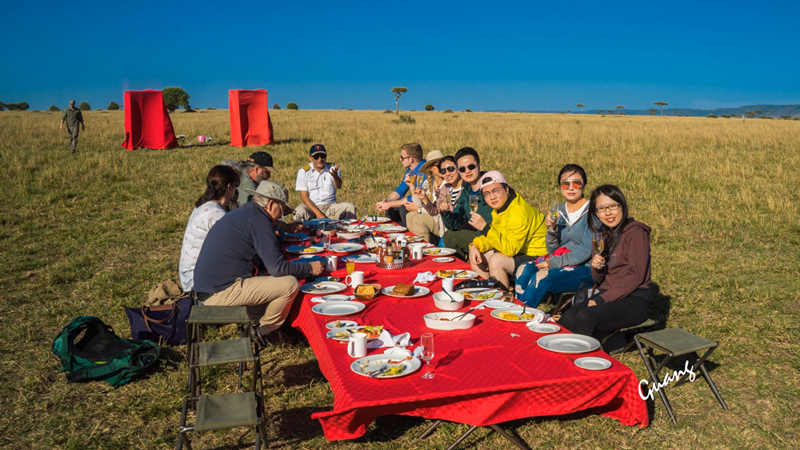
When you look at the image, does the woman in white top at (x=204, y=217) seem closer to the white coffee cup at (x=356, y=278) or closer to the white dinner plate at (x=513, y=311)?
the white coffee cup at (x=356, y=278)

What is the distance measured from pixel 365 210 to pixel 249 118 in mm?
11272

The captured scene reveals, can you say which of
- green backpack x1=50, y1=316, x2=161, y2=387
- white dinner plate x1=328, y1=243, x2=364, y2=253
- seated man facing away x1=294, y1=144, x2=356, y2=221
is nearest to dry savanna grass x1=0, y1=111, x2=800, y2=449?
green backpack x1=50, y1=316, x2=161, y2=387

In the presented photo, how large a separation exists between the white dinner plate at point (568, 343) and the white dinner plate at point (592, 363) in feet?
0.22

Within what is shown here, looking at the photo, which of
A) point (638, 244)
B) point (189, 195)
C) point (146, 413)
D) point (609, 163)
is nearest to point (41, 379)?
point (146, 413)

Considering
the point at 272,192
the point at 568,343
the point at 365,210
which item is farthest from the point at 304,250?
the point at 365,210

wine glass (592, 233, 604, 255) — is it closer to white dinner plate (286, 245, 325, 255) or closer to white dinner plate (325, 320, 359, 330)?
white dinner plate (325, 320, 359, 330)

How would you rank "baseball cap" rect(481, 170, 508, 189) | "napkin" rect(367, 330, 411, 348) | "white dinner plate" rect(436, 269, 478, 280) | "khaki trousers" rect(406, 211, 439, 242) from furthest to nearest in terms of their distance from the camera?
1. "khaki trousers" rect(406, 211, 439, 242)
2. "baseball cap" rect(481, 170, 508, 189)
3. "white dinner plate" rect(436, 269, 478, 280)
4. "napkin" rect(367, 330, 411, 348)

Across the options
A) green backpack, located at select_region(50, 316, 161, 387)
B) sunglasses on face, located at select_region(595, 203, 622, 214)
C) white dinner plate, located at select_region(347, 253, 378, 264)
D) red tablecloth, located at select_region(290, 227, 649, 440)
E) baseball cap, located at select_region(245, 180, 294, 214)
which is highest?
baseball cap, located at select_region(245, 180, 294, 214)

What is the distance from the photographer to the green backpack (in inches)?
183

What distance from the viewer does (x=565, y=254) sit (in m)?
5.36

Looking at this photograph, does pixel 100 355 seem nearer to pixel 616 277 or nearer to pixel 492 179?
pixel 492 179

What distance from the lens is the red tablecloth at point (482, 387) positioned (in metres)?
2.76

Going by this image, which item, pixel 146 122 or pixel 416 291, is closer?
pixel 416 291

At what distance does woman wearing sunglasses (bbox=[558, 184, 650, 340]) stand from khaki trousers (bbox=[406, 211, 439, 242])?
11.3 feet
